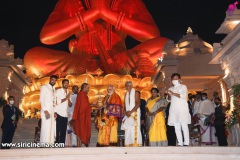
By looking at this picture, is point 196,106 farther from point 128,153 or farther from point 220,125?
point 128,153

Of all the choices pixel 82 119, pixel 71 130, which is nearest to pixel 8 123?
pixel 71 130

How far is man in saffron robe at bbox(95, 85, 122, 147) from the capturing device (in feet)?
18.6

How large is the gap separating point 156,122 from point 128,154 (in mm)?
1657

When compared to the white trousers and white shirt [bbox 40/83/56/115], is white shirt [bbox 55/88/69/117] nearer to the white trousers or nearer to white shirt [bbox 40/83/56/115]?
white shirt [bbox 40/83/56/115]

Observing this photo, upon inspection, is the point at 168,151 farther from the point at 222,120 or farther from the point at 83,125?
the point at 222,120

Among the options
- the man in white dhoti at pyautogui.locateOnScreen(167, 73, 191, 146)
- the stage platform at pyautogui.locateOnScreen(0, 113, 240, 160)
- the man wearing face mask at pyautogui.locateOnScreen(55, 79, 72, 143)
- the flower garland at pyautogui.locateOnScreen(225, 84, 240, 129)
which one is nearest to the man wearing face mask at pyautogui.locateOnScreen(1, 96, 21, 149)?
the man wearing face mask at pyautogui.locateOnScreen(55, 79, 72, 143)

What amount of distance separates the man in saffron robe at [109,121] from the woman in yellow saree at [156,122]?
505 millimetres

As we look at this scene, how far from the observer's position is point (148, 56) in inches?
503

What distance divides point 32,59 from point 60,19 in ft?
6.12

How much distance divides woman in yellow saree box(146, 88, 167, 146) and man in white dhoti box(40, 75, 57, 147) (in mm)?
1490

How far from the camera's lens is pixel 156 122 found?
569 centimetres

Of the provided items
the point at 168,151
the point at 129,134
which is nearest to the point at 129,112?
the point at 129,134

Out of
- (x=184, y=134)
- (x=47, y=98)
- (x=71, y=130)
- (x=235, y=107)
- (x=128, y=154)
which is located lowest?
(x=128, y=154)

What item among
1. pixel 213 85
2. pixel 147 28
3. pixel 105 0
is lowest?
pixel 213 85
